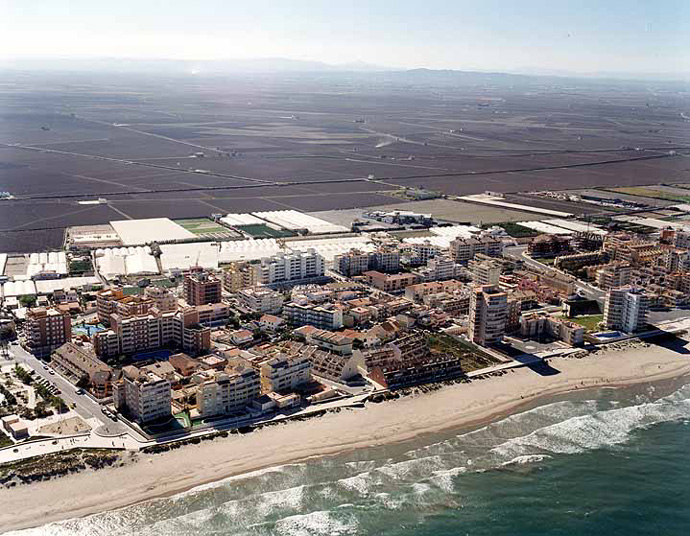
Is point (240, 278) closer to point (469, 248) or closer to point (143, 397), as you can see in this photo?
point (469, 248)

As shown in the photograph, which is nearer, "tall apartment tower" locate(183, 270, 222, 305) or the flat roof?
"tall apartment tower" locate(183, 270, 222, 305)

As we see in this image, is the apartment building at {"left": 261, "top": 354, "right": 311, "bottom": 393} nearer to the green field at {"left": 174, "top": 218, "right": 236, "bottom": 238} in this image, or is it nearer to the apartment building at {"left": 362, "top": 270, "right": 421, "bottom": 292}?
the apartment building at {"left": 362, "top": 270, "right": 421, "bottom": 292}

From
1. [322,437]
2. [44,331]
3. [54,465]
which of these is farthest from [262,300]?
[54,465]

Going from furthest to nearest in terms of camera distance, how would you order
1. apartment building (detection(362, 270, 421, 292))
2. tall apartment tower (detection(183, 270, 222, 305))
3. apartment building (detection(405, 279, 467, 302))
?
apartment building (detection(362, 270, 421, 292)) < apartment building (detection(405, 279, 467, 302)) < tall apartment tower (detection(183, 270, 222, 305))

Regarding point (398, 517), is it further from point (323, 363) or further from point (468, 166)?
point (468, 166)

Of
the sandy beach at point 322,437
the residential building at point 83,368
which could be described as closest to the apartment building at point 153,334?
the residential building at point 83,368

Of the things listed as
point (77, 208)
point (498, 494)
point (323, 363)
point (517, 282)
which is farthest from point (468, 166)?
point (498, 494)

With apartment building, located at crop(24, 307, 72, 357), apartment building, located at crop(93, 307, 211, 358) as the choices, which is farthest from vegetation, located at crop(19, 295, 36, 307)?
apartment building, located at crop(93, 307, 211, 358)
